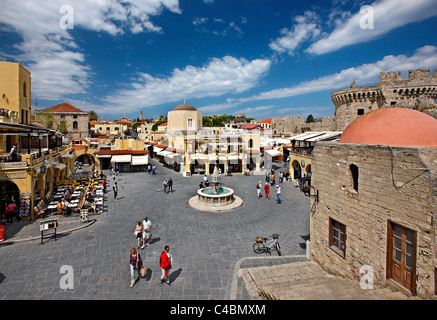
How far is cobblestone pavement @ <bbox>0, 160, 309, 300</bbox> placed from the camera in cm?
688

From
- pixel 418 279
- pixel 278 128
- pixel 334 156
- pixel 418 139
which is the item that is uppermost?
Answer: pixel 278 128

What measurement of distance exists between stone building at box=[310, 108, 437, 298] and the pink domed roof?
20 millimetres

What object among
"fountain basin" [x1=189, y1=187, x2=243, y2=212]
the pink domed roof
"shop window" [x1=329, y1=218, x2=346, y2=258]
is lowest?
"fountain basin" [x1=189, y1=187, x2=243, y2=212]

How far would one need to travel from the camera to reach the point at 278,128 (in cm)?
6125

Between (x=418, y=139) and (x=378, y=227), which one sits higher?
(x=418, y=139)

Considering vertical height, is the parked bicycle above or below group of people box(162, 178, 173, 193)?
below

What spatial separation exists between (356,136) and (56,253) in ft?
39.9

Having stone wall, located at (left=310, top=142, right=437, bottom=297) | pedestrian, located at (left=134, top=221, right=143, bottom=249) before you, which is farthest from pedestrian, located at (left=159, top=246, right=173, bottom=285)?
stone wall, located at (left=310, top=142, right=437, bottom=297)

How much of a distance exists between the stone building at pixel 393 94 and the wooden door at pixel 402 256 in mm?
30053

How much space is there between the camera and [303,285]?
6086 millimetres

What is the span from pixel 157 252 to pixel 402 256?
8.26 metres

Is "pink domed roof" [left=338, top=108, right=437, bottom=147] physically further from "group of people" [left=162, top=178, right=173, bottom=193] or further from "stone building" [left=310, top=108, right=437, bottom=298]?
"group of people" [left=162, top=178, right=173, bottom=193]
